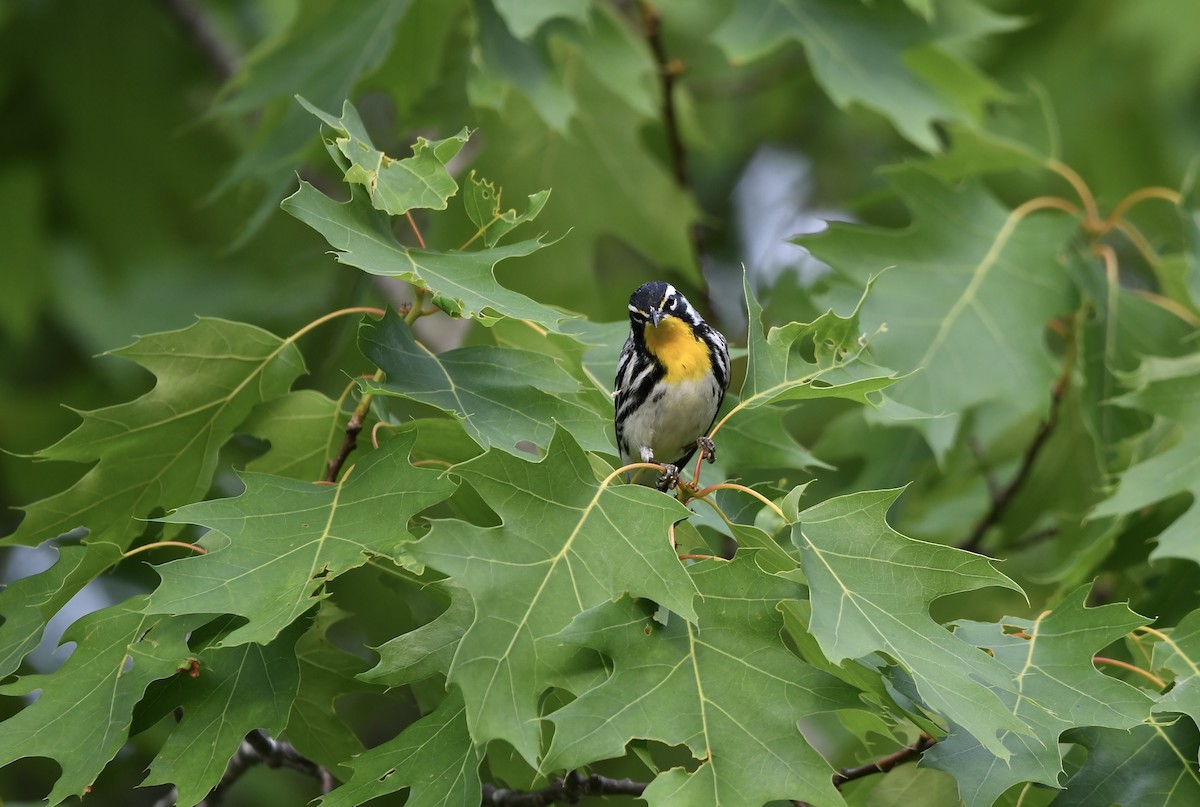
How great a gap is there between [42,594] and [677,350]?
1.66 metres

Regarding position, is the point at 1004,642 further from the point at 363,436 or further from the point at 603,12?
the point at 603,12

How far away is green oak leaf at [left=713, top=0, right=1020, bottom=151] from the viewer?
4.67 metres

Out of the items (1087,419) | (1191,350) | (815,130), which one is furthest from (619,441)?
(815,130)

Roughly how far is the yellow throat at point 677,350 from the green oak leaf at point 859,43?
1.67 meters

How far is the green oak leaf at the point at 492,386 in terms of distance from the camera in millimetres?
2521

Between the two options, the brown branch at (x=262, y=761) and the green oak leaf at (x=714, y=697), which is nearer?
the green oak leaf at (x=714, y=697)

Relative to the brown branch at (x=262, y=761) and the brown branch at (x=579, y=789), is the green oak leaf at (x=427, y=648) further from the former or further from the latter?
the brown branch at (x=262, y=761)

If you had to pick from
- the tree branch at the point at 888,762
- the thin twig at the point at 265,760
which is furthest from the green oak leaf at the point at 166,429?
the tree branch at the point at 888,762

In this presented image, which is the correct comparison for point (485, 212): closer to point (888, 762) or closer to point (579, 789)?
point (579, 789)

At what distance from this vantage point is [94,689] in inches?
93.9

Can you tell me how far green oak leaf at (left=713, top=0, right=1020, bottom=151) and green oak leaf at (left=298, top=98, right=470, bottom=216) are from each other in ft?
7.94

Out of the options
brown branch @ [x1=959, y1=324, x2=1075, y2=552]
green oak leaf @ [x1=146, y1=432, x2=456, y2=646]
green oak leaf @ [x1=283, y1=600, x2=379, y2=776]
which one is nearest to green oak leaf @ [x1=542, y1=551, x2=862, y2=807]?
green oak leaf @ [x1=146, y1=432, x2=456, y2=646]

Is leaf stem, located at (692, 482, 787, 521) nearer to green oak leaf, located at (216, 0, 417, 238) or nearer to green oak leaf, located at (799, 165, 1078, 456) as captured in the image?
green oak leaf, located at (799, 165, 1078, 456)

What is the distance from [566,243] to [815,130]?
12.0 feet
